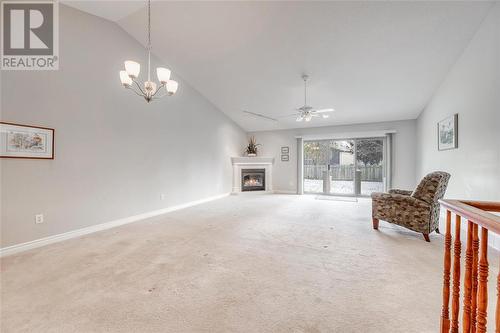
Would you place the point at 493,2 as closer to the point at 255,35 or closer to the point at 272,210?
the point at 255,35

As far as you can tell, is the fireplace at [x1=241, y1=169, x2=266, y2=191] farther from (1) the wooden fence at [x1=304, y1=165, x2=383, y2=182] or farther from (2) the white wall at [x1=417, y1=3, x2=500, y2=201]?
(2) the white wall at [x1=417, y1=3, x2=500, y2=201]

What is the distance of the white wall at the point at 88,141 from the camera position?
8.39 ft

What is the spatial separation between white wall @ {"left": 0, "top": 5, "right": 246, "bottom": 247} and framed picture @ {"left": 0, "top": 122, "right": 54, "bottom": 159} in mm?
75

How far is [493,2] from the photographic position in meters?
2.59

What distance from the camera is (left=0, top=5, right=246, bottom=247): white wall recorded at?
2.56 meters

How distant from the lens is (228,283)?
185 cm

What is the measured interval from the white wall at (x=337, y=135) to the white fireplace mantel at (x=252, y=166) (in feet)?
0.73

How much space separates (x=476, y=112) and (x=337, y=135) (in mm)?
3695

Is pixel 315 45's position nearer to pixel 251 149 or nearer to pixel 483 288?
pixel 483 288

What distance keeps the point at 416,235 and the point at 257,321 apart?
2.95m

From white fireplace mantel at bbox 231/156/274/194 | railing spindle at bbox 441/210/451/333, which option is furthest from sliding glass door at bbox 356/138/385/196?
railing spindle at bbox 441/210/451/333

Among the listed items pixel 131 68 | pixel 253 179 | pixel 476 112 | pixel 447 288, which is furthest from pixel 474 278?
pixel 253 179

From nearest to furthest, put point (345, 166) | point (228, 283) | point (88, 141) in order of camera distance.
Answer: point (228, 283) < point (88, 141) < point (345, 166)

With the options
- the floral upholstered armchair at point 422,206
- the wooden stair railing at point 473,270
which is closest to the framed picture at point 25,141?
the wooden stair railing at point 473,270
